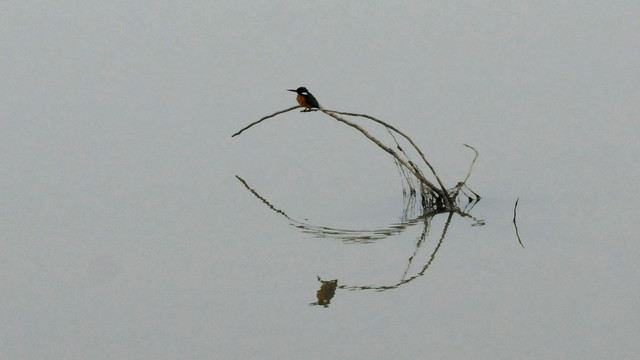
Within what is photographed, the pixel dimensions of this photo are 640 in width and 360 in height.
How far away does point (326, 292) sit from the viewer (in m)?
16.7

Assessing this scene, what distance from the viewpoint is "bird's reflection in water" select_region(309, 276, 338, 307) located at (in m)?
16.2

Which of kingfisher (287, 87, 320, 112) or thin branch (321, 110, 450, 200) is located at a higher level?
kingfisher (287, 87, 320, 112)

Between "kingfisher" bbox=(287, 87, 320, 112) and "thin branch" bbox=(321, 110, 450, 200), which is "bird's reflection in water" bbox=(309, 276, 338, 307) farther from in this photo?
"kingfisher" bbox=(287, 87, 320, 112)

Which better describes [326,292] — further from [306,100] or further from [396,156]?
[306,100]

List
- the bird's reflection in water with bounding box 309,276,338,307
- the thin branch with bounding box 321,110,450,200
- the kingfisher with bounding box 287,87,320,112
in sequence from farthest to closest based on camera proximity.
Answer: the kingfisher with bounding box 287,87,320,112 < the thin branch with bounding box 321,110,450,200 < the bird's reflection in water with bounding box 309,276,338,307

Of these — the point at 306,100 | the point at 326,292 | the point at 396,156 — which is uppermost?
the point at 306,100

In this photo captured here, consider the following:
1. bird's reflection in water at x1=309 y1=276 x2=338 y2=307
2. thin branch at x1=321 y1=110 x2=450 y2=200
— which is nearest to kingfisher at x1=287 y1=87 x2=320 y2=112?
thin branch at x1=321 y1=110 x2=450 y2=200

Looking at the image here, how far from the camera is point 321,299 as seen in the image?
16.4 metres

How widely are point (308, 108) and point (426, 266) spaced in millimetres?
4984

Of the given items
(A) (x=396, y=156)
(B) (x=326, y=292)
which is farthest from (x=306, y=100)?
(B) (x=326, y=292)

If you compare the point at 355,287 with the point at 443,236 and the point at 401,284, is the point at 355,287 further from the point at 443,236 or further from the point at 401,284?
the point at 443,236

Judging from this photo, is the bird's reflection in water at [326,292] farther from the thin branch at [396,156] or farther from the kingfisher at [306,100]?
the kingfisher at [306,100]

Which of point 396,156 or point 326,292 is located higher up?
point 396,156

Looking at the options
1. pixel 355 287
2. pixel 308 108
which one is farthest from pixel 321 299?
pixel 308 108
